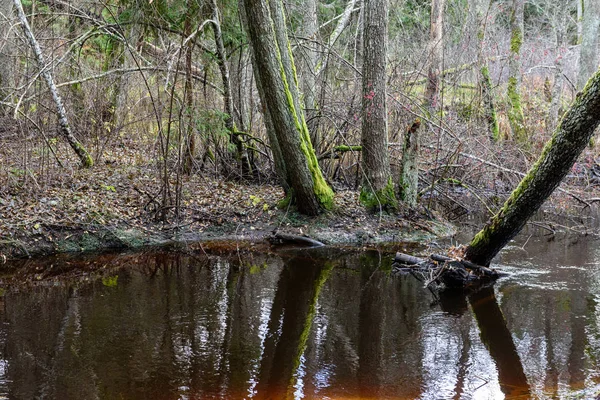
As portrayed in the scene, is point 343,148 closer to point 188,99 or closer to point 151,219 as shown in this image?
point 188,99

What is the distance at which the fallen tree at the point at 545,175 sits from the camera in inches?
238

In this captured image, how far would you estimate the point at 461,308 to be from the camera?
745 cm

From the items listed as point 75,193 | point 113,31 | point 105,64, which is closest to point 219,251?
point 75,193

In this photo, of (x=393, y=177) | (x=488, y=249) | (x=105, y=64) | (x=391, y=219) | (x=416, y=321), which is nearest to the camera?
(x=416, y=321)

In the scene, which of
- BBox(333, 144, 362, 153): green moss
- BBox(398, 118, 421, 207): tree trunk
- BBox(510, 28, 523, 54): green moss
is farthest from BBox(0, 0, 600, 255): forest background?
Answer: BBox(510, 28, 523, 54): green moss

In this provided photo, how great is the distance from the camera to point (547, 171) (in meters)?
6.73

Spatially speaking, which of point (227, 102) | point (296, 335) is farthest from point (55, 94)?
point (296, 335)

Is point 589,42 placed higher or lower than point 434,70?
higher

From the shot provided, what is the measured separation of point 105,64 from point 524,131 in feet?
36.7

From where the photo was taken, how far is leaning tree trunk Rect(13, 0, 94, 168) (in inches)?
402

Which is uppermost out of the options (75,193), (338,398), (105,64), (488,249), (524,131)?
(105,64)

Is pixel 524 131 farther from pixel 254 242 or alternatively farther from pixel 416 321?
pixel 416 321

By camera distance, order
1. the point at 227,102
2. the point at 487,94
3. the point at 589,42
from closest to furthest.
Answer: the point at 227,102 < the point at 487,94 < the point at 589,42

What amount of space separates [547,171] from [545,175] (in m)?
0.07
